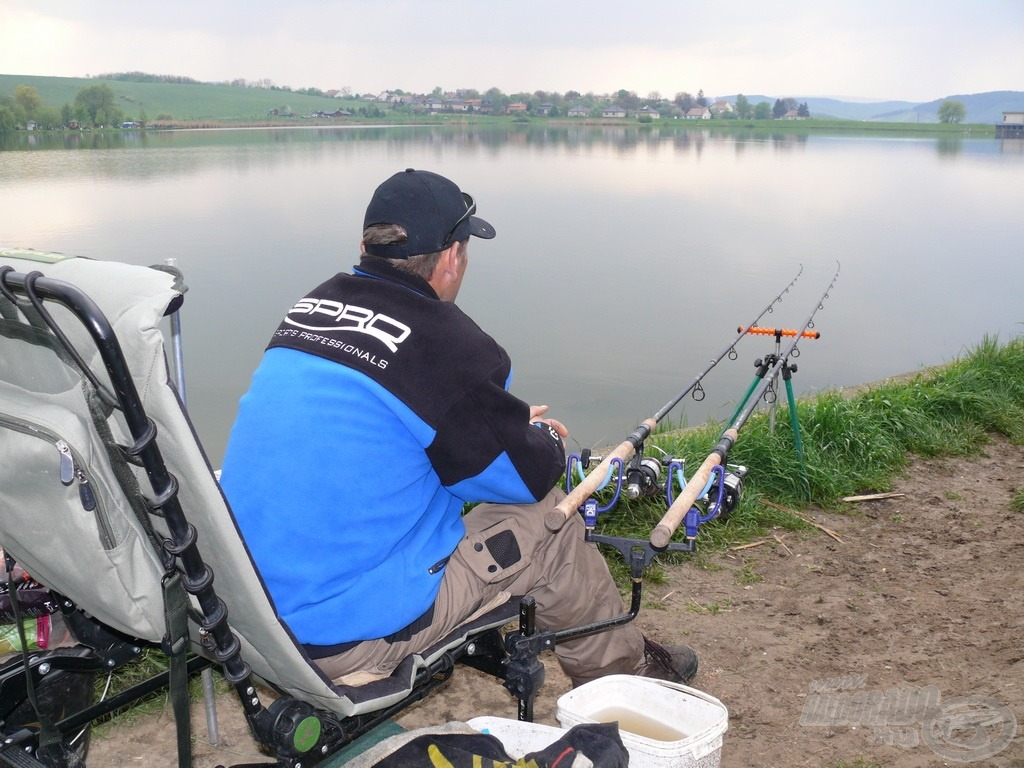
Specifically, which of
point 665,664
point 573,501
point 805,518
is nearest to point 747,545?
point 805,518

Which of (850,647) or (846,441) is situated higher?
(846,441)

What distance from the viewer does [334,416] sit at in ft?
5.70

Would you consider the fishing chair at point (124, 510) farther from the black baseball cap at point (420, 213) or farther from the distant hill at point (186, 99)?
the distant hill at point (186, 99)

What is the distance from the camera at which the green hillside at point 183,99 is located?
38.3m

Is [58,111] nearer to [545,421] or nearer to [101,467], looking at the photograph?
[545,421]

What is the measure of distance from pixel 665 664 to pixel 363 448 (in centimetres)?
134

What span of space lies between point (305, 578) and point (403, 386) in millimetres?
433

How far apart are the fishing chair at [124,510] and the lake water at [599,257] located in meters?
4.37

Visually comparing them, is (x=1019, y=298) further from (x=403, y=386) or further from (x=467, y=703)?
(x=403, y=386)

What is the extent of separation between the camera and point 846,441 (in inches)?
178

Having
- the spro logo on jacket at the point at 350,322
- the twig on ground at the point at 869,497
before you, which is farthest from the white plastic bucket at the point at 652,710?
the twig on ground at the point at 869,497

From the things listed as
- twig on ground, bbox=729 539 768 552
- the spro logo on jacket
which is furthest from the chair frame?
twig on ground, bbox=729 539 768 552

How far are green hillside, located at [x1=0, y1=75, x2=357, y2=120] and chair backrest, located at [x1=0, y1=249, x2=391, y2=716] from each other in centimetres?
3749

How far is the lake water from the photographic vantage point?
7.70m
